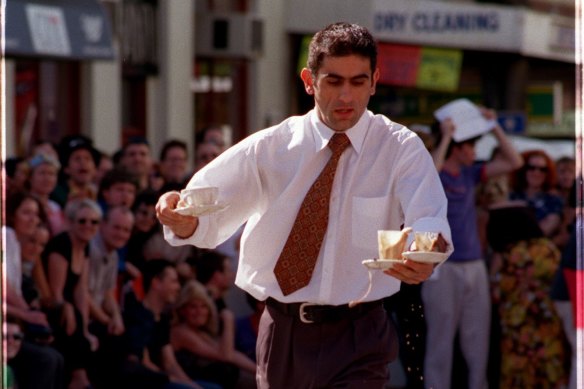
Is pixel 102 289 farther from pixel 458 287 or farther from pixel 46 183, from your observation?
pixel 458 287

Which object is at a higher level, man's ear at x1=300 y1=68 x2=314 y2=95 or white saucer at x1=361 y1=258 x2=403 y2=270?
man's ear at x1=300 y1=68 x2=314 y2=95

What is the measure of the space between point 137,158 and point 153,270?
186cm

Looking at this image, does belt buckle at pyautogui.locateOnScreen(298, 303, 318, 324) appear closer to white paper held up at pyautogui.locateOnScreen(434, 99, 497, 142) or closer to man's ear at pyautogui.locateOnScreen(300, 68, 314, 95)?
man's ear at pyautogui.locateOnScreen(300, 68, 314, 95)

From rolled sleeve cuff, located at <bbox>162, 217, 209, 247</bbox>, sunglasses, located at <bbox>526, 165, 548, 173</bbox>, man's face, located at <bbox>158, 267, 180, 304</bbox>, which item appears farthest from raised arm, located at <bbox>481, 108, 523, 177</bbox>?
rolled sleeve cuff, located at <bbox>162, 217, 209, 247</bbox>

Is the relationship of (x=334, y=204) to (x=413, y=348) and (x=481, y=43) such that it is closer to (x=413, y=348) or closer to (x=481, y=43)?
(x=413, y=348)

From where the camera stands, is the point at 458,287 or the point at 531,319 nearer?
the point at 458,287

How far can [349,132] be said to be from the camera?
538cm

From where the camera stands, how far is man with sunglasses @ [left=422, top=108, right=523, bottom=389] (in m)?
10.4

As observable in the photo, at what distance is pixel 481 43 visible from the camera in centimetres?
2697

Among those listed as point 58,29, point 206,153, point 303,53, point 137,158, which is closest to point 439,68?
point 303,53

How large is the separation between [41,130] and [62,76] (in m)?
1.10

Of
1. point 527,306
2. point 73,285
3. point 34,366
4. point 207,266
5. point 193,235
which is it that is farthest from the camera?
point 527,306

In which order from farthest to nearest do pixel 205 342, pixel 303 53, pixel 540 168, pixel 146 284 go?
pixel 303 53 < pixel 540 168 < pixel 205 342 < pixel 146 284

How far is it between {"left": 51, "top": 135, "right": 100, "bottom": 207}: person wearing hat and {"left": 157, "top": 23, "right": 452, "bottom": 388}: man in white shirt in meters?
5.36
